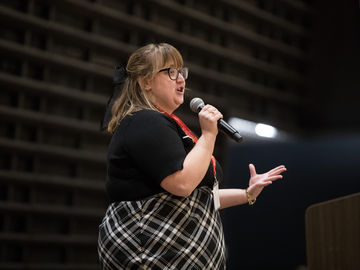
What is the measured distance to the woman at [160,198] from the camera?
879 mm

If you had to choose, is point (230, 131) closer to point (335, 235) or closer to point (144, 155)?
point (144, 155)

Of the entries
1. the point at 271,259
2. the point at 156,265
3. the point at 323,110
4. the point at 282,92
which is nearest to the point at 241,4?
the point at 282,92

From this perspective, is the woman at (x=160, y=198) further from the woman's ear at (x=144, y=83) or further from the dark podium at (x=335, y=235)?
the dark podium at (x=335, y=235)

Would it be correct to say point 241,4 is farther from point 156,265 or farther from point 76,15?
point 156,265

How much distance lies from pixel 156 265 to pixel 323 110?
341 centimetres

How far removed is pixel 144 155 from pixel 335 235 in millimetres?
772

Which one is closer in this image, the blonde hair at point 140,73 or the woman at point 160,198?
the woman at point 160,198

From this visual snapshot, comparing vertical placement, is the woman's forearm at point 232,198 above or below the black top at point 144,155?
below

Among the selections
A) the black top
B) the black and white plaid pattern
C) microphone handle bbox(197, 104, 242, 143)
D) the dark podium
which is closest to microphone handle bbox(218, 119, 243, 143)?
microphone handle bbox(197, 104, 242, 143)

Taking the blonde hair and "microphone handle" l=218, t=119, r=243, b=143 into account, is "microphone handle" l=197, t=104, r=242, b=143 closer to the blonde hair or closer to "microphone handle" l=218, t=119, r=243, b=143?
"microphone handle" l=218, t=119, r=243, b=143

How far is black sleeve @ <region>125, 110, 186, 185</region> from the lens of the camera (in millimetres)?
868

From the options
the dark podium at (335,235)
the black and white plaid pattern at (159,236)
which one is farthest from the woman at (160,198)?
the dark podium at (335,235)

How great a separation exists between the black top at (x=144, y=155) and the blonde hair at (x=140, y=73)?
12 centimetres

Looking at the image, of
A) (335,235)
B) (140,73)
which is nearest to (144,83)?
(140,73)
